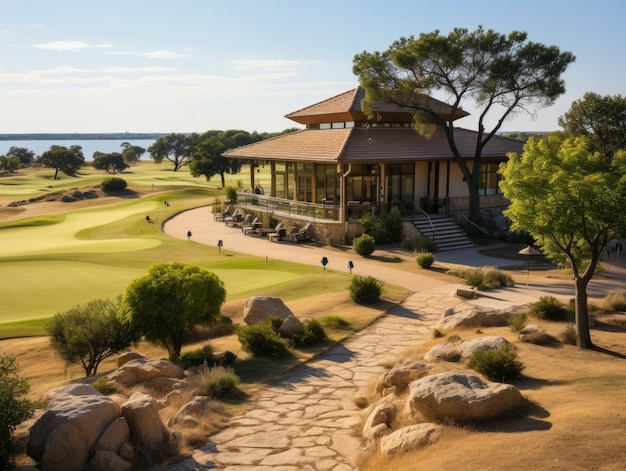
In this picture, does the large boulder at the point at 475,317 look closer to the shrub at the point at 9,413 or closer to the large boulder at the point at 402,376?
the large boulder at the point at 402,376

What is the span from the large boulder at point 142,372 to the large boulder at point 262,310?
4.00m

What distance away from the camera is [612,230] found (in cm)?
1263

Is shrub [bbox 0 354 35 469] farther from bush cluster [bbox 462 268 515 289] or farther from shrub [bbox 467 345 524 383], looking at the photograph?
bush cluster [bbox 462 268 515 289]

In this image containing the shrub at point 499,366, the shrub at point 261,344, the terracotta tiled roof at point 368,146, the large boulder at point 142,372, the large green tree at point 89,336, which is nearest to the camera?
the shrub at point 499,366

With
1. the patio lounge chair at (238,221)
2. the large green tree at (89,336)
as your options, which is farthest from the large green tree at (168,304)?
the patio lounge chair at (238,221)

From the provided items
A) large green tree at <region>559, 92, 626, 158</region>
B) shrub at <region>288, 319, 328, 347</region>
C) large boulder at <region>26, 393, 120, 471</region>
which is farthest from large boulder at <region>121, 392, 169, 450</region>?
large green tree at <region>559, 92, 626, 158</region>

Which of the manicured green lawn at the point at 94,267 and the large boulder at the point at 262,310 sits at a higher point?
the large boulder at the point at 262,310

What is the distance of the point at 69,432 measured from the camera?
26.0 ft

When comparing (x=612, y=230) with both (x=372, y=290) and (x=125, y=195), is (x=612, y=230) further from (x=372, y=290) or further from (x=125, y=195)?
(x=125, y=195)

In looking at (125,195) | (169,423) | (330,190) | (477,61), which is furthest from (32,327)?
(125,195)

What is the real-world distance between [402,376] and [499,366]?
5.57 feet

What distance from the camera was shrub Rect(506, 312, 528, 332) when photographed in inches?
546

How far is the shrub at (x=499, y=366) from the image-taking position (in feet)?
34.2

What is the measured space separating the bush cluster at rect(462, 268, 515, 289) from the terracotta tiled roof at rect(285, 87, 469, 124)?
15039mm
